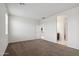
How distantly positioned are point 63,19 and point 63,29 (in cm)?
91

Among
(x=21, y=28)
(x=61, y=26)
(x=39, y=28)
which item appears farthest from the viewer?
(x=39, y=28)

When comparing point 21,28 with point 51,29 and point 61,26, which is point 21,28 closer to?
point 51,29

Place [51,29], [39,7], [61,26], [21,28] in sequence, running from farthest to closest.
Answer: [61,26] → [21,28] → [51,29] → [39,7]

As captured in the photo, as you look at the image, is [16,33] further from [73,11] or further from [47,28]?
[73,11]

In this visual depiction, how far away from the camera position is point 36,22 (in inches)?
316

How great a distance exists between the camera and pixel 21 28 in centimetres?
681

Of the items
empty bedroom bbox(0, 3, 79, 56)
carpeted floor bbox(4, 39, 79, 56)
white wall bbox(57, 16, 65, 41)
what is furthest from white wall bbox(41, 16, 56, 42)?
carpeted floor bbox(4, 39, 79, 56)

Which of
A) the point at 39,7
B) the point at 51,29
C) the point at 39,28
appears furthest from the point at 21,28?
the point at 39,7

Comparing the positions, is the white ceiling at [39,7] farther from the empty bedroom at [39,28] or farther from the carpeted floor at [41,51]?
the carpeted floor at [41,51]

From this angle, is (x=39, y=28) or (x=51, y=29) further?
(x=39, y=28)

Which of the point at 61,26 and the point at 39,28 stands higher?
the point at 61,26

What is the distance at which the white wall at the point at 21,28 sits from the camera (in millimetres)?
6176

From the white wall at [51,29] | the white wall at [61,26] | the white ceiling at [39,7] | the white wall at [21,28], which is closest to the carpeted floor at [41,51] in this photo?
the white wall at [51,29]

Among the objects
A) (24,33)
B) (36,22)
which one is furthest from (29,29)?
(36,22)
